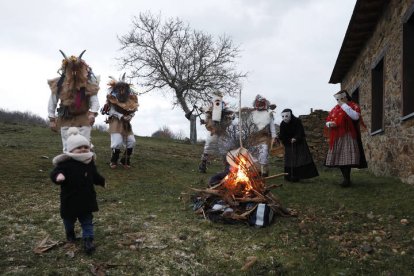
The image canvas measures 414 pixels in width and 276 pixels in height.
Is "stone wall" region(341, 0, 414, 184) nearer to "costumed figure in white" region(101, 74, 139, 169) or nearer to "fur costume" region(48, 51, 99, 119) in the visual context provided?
"costumed figure in white" region(101, 74, 139, 169)

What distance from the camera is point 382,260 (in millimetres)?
3820

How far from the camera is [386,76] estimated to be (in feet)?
27.7

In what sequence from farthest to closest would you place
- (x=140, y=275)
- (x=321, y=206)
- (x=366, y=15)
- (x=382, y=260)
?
(x=366, y=15)
(x=321, y=206)
(x=382, y=260)
(x=140, y=275)

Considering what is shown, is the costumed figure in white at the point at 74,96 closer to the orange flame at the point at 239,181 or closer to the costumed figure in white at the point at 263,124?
the orange flame at the point at 239,181

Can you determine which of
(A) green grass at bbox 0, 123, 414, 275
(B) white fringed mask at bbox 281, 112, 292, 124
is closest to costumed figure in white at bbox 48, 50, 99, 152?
(A) green grass at bbox 0, 123, 414, 275

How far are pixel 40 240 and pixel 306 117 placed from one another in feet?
34.5

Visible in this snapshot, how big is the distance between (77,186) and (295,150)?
5463 mm

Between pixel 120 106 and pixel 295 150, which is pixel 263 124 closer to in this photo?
pixel 295 150

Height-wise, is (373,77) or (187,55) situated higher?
(187,55)

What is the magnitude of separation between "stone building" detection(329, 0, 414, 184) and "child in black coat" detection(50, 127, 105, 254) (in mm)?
5244

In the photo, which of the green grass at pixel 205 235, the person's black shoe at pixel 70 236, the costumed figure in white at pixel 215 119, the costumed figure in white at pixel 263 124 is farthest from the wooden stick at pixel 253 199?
the costumed figure in white at pixel 215 119

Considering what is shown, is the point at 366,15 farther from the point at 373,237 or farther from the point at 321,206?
the point at 373,237

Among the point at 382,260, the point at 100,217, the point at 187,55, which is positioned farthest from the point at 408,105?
the point at 187,55

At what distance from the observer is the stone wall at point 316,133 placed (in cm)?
1295
